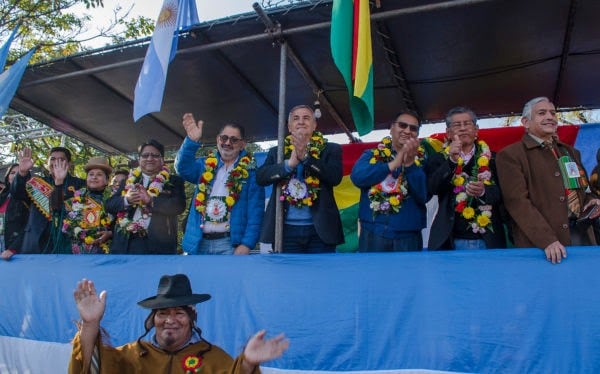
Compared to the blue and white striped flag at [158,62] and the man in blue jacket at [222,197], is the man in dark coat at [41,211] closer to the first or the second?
the blue and white striped flag at [158,62]

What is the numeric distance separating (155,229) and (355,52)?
2.23 meters

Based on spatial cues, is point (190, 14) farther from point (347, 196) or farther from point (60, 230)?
point (347, 196)

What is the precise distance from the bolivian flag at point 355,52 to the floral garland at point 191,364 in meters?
1.96

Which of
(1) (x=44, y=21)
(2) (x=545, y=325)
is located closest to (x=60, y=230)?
(2) (x=545, y=325)

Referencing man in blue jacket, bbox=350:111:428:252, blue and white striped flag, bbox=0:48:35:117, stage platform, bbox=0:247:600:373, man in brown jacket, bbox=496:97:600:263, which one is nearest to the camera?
stage platform, bbox=0:247:600:373

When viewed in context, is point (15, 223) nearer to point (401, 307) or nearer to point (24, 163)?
point (24, 163)

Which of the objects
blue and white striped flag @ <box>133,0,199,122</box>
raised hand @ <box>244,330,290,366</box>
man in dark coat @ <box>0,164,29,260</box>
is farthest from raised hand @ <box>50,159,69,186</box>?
raised hand @ <box>244,330,290,366</box>

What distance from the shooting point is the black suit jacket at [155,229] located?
4.34 meters

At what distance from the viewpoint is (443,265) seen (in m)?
3.03

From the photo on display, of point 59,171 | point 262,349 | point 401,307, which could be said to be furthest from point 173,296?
point 59,171

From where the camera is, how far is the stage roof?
164 inches

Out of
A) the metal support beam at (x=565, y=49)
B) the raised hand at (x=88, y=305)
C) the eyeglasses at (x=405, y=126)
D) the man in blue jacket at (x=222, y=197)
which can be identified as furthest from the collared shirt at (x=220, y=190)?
the metal support beam at (x=565, y=49)

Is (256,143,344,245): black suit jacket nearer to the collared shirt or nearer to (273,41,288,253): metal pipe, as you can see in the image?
(273,41,288,253): metal pipe

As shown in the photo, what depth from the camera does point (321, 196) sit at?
377cm
